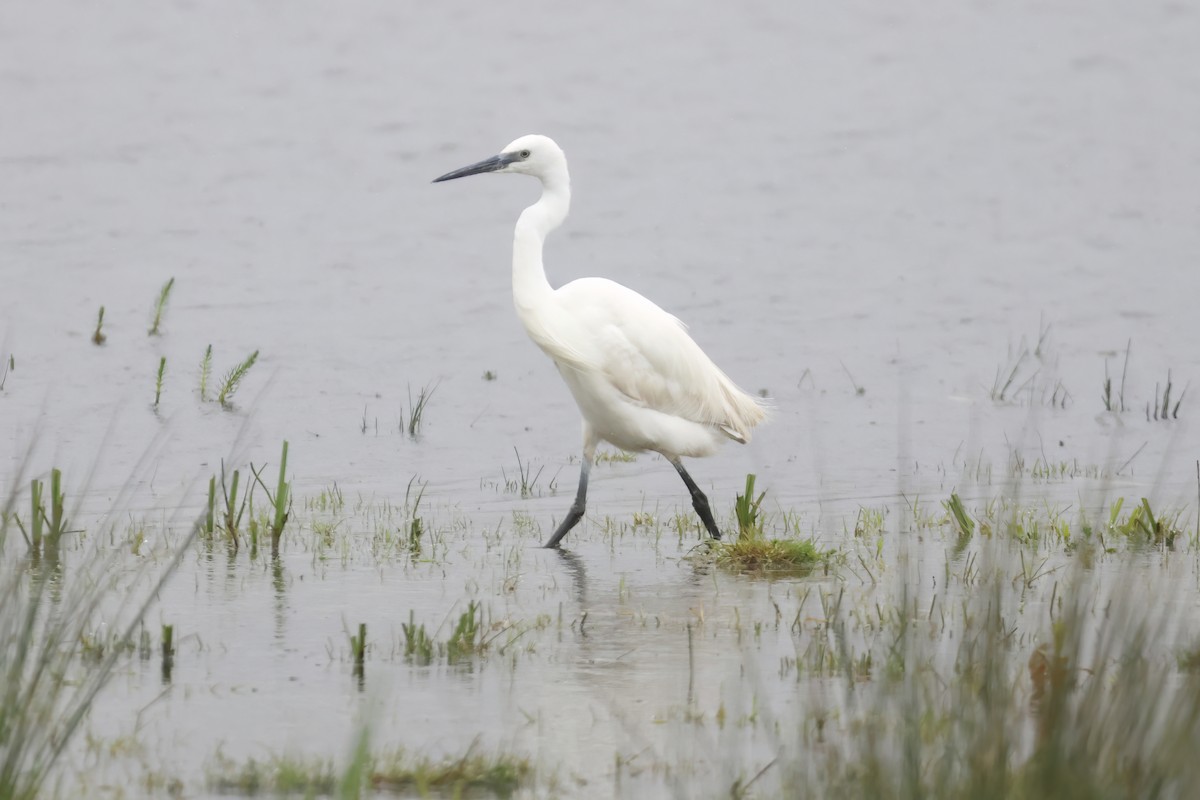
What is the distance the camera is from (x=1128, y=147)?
73.2 feet

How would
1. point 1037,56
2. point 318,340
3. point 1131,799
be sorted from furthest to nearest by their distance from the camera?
1. point 1037,56
2. point 318,340
3. point 1131,799

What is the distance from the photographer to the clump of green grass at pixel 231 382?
400 inches

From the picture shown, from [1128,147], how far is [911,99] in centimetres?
299

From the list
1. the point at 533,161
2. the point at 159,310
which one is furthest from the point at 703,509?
the point at 159,310

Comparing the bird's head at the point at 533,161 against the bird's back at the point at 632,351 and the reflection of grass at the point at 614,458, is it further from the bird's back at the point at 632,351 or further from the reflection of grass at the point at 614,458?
the reflection of grass at the point at 614,458

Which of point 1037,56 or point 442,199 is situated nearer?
point 442,199

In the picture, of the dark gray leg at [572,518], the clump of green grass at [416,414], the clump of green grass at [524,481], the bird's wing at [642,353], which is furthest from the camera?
the clump of green grass at [416,414]

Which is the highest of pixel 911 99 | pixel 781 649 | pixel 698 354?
pixel 911 99

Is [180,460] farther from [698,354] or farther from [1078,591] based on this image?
[1078,591]

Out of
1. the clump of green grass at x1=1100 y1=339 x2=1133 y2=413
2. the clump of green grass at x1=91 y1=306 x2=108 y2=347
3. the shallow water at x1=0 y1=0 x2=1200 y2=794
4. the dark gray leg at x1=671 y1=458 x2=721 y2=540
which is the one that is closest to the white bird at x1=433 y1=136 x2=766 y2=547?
the dark gray leg at x1=671 y1=458 x2=721 y2=540

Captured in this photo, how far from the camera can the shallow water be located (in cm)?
610

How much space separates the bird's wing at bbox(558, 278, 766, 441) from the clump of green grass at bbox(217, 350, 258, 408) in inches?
109

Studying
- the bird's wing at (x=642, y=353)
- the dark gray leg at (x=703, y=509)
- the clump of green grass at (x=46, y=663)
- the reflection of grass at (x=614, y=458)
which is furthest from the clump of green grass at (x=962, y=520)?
the clump of green grass at (x=46, y=663)

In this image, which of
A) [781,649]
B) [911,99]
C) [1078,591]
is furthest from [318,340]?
[911,99]
